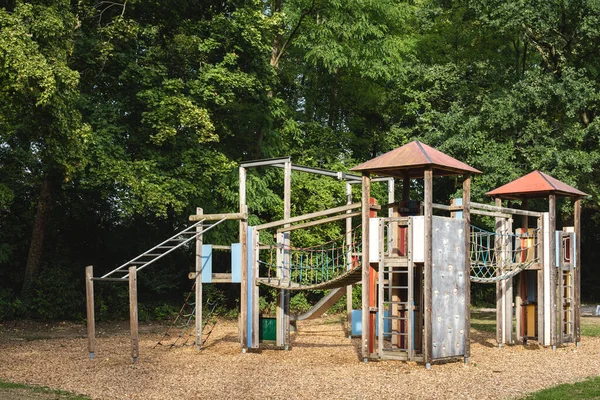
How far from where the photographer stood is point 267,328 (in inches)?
647

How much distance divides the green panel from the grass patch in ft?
20.8

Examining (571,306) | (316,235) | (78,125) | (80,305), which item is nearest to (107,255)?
(80,305)

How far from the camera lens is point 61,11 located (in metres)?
16.7

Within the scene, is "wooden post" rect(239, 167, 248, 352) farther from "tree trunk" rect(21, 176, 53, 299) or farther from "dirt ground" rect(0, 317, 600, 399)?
"tree trunk" rect(21, 176, 53, 299)

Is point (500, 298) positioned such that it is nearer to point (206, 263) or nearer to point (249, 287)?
point (249, 287)

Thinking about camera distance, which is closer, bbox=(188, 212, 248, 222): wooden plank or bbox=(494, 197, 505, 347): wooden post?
bbox=(188, 212, 248, 222): wooden plank

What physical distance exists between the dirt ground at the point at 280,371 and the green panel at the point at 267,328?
1.01 ft

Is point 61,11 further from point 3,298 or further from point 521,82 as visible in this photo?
point 521,82

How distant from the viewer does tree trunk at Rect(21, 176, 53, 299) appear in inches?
932

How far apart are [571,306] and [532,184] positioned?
2.84 metres

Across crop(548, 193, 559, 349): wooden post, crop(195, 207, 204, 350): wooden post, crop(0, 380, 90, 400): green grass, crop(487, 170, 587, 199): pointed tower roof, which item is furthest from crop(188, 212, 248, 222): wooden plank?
crop(548, 193, 559, 349): wooden post

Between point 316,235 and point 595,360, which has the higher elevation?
point 316,235

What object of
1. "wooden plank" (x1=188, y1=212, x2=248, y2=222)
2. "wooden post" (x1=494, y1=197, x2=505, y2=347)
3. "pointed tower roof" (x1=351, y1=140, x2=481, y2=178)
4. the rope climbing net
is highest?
"pointed tower roof" (x1=351, y1=140, x2=481, y2=178)

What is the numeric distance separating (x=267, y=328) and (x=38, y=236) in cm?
1030
